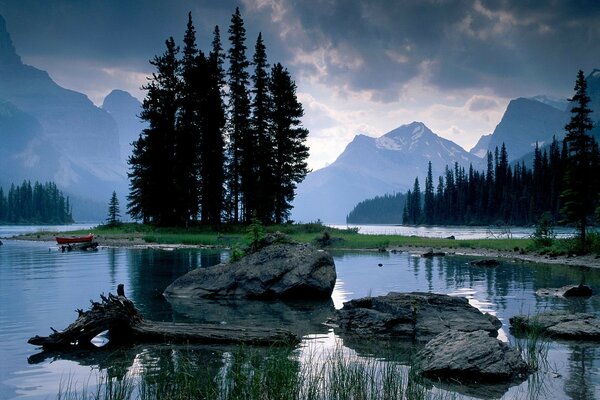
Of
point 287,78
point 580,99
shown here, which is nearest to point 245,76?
point 287,78

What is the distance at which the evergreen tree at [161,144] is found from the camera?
59281 mm

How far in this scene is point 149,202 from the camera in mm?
60094

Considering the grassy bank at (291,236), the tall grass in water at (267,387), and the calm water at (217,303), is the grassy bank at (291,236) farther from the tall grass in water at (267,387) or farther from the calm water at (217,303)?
the tall grass in water at (267,387)

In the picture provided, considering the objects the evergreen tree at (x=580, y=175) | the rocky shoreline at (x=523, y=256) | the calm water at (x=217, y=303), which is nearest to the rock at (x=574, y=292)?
the calm water at (x=217, y=303)

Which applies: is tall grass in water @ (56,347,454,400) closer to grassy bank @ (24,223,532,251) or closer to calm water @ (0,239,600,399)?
calm water @ (0,239,600,399)

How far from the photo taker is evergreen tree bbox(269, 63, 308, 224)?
6325 cm

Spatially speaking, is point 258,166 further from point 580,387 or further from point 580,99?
point 580,387

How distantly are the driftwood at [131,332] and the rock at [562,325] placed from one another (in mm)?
6756

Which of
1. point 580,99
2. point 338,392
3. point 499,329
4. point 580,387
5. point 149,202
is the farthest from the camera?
point 149,202

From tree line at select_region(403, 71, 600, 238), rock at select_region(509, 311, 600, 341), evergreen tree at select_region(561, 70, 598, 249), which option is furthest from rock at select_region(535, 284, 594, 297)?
tree line at select_region(403, 71, 600, 238)

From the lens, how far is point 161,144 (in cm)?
6056

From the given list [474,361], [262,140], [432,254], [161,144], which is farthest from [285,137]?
[474,361]

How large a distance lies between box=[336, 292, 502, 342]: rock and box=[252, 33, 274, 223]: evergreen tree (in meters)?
41.2

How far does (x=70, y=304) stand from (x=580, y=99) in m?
39.4
